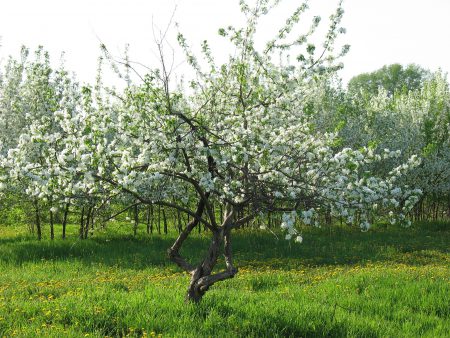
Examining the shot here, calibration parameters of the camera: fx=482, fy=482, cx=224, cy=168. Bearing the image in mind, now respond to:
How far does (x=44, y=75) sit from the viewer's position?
68.3 ft

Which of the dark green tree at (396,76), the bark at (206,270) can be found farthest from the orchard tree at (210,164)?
the dark green tree at (396,76)

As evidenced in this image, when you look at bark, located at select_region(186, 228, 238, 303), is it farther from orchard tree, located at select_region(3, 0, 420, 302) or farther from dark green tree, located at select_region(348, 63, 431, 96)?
Result: dark green tree, located at select_region(348, 63, 431, 96)

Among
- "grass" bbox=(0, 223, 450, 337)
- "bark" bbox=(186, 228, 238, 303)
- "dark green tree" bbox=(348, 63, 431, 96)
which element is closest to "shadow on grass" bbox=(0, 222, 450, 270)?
"grass" bbox=(0, 223, 450, 337)

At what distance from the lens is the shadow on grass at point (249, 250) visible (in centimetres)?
1695

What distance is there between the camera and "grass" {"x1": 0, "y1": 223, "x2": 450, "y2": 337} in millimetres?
7902

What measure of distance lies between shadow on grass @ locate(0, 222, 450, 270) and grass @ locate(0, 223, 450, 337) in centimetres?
4

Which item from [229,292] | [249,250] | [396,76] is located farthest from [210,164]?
[396,76]

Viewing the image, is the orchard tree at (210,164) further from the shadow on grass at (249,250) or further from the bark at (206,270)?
the shadow on grass at (249,250)

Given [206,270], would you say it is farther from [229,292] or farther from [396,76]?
[396,76]

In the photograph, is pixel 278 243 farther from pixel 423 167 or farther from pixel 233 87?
pixel 423 167

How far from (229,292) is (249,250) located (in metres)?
9.17

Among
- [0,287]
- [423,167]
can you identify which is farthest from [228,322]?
[423,167]

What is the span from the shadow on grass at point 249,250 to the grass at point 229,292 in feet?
0.15

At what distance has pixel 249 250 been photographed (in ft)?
63.4
